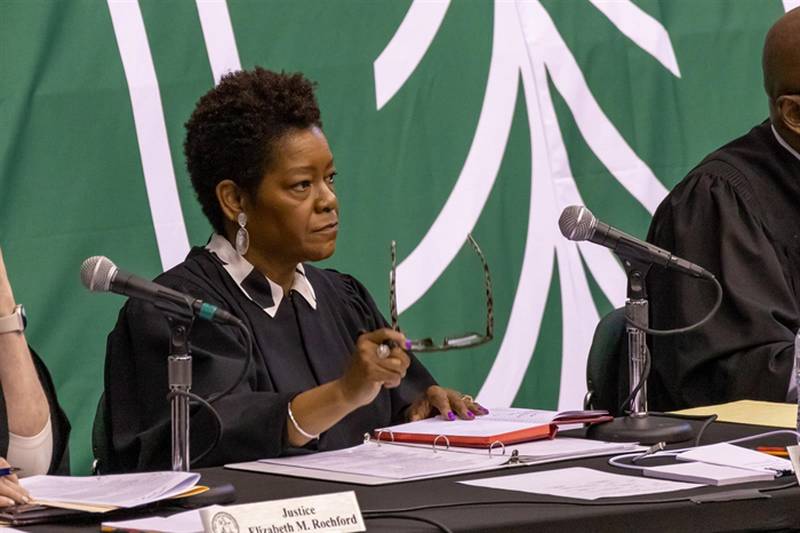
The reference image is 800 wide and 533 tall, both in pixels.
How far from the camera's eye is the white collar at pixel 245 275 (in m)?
3.10

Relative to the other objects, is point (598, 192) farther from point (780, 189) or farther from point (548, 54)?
point (780, 189)

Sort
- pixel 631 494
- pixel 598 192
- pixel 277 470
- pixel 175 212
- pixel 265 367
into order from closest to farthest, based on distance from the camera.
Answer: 1. pixel 631 494
2. pixel 277 470
3. pixel 265 367
4. pixel 175 212
5. pixel 598 192

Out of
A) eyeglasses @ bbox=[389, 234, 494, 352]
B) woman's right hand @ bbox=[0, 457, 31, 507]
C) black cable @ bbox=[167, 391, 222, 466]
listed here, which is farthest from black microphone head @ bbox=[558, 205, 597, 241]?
woman's right hand @ bbox=[0, 457, 31, 507]

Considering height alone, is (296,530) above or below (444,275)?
below

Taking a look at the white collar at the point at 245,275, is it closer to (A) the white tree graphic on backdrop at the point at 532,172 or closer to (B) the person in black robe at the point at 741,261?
(B) the person in black robe at the point at 741,261

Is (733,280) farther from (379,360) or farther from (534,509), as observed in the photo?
(534,509)

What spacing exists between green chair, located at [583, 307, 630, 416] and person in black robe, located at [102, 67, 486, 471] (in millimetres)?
463

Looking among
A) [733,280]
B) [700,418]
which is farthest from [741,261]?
[700,418]

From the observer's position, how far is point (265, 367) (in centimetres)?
302

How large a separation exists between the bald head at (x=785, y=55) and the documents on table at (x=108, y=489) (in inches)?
85.7

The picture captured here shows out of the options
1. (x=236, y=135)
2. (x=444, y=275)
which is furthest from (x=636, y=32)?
(x=236, y=135)

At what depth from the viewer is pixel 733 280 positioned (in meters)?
3.57

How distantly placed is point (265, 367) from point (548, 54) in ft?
7.17

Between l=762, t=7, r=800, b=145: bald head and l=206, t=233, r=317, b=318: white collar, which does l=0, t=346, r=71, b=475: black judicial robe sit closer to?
l=206, t=233, r=317, b=318: white collar
